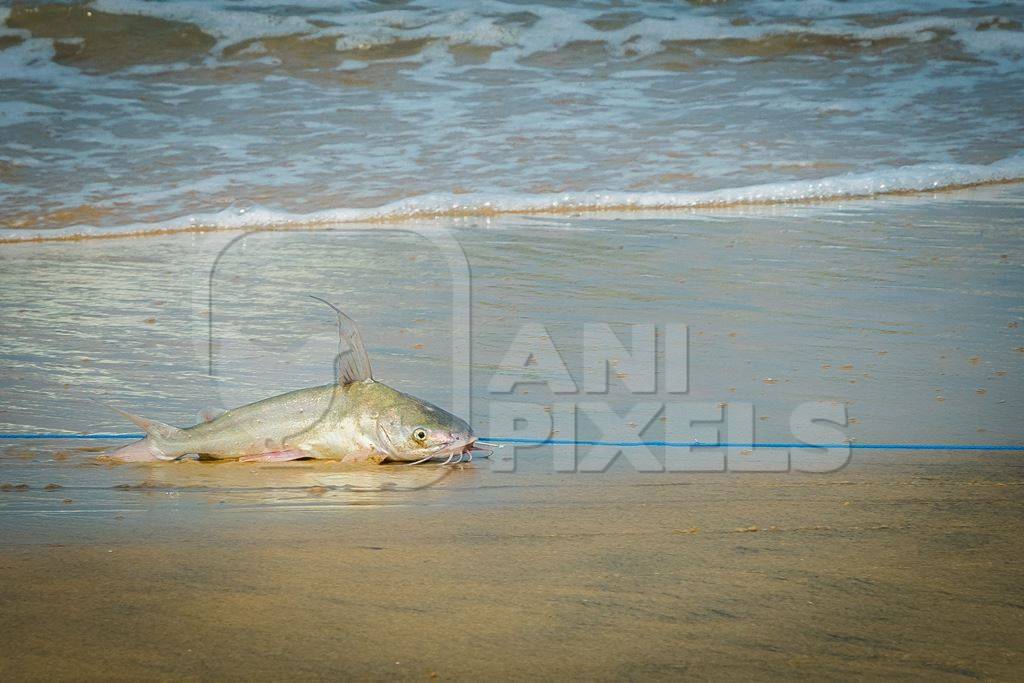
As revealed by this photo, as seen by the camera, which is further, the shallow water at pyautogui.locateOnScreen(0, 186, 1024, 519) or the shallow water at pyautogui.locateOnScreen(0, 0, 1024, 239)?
the shallow water at pyautogui.locateOnScreen(0, 0, 1024, 239)

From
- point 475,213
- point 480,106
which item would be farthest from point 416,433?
point 480,106

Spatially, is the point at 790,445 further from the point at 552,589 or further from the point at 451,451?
the point at 552,589

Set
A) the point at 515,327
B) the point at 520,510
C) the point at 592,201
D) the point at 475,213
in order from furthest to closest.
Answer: the point at 592,201
the point at 475,213
the point at 515,327
the point at 520,510

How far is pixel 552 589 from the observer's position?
6.86 ft

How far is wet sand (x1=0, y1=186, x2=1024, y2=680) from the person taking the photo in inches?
73.5

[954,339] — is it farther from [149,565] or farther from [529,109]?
[529,109]

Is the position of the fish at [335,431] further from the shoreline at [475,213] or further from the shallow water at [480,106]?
the shallow water at [480,106]

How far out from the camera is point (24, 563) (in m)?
2.23

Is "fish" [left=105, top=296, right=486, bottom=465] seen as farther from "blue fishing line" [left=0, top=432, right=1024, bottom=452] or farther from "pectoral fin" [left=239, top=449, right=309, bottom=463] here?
"blue fishing line" [left=0, top=432, right=1024, bottom=452]

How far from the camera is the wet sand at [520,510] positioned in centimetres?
187

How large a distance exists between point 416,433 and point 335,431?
0.22 m

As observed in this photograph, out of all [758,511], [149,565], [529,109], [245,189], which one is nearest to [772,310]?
[758,511]

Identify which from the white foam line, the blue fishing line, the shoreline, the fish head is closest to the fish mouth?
the fish head

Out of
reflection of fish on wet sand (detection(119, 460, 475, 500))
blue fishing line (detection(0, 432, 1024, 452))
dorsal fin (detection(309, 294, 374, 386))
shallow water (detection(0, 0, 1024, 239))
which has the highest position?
shallow water (detection(0, 0, 1024, 239))
